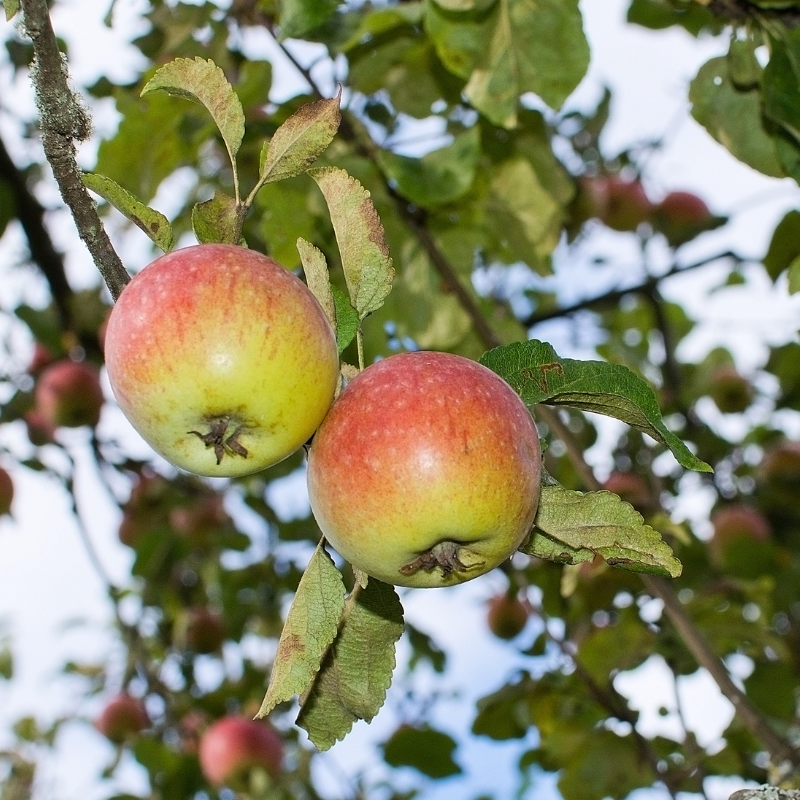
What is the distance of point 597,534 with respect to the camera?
0.97 meters

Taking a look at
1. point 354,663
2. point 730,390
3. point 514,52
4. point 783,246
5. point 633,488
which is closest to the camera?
point 354,663

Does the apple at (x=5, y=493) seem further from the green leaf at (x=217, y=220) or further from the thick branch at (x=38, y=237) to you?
the green leaf at (x=217, y=220)

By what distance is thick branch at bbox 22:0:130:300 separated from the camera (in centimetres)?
88

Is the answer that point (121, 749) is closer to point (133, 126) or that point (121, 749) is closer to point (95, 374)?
point (95, 374)

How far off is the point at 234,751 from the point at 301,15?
2419 mm

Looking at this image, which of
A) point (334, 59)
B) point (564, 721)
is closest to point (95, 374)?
point (334, 59)

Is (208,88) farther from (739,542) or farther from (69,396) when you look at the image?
(739,542)

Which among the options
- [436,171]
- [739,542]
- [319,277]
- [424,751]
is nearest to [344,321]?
[319,277]

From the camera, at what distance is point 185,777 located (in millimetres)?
2984

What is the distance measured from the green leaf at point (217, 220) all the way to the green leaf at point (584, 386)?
32cm

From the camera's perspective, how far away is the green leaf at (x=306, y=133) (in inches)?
38.2

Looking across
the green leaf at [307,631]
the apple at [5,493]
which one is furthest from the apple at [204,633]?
the green leaf at [307,631]

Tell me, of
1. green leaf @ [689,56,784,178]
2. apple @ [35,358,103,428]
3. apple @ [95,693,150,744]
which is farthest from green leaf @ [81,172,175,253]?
apple @ [95,693,150,744]

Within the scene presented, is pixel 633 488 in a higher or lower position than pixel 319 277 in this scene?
lower
